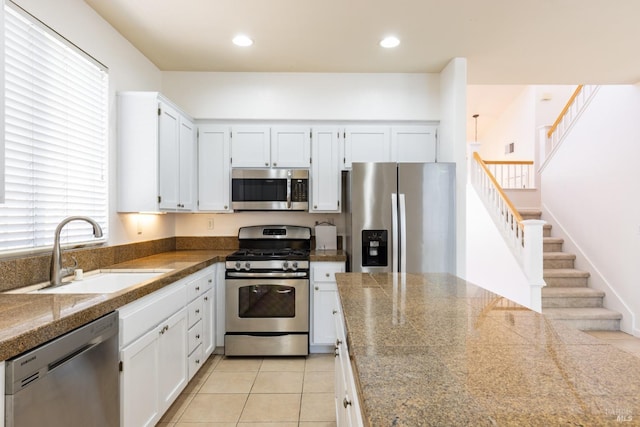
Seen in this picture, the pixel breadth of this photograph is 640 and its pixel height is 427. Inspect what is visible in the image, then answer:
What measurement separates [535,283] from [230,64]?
151 inches

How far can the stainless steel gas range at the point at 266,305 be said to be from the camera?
3.21 meters

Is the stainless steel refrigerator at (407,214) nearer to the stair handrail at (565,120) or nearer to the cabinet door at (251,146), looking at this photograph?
the cabinet door at (251,146)

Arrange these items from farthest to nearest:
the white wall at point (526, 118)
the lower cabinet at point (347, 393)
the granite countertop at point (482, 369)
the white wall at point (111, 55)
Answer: the white wall at point (526, 118)
the white wall at point (111, 55)
the lower cabinet at point (347, 393)
the granite countertop at point (482, 369)

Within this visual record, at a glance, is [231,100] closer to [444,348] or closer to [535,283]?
[444,348]

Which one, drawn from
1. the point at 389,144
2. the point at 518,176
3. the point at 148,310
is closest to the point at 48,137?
the point at 148,310

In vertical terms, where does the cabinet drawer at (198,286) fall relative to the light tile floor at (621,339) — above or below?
above

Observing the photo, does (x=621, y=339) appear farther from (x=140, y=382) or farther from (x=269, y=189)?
(x=140, y=382)

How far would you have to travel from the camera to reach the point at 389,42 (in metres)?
2.96

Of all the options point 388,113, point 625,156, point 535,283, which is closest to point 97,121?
point 388,113

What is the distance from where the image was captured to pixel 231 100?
363 cm

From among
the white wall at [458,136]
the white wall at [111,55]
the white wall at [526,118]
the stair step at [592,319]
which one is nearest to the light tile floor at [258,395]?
the white wall at [111,55]

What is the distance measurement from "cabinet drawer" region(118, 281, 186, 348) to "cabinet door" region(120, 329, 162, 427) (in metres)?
0.05

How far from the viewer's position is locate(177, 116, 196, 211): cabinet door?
3.20 metres

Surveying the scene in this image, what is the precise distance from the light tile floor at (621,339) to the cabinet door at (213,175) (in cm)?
413
